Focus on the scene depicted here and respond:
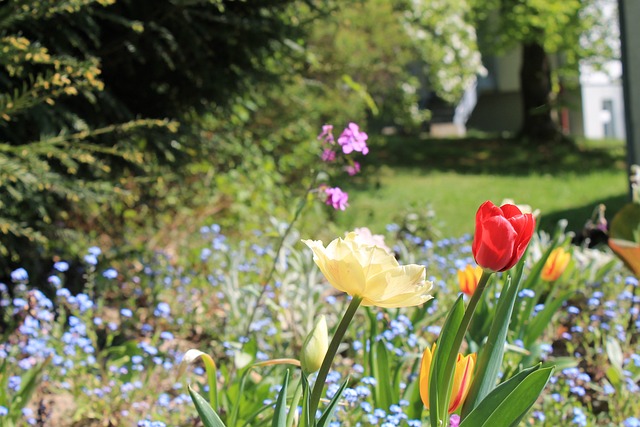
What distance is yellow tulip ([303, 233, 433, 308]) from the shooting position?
1.23 metres

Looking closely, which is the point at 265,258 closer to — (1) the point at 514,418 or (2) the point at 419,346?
(2) the point at 419,346

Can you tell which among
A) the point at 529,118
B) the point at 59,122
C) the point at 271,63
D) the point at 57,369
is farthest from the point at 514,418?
the point at 529,118

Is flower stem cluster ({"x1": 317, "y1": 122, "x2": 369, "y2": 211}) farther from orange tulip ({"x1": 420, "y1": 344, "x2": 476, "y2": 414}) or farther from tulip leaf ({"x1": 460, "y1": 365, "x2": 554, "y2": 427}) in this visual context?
tulip leaf ({"x1": 460, "y1": 365, "x2": 554, "y2": 427})

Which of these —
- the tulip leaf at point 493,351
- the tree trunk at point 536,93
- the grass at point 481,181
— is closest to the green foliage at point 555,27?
the tree trunk at point 536,93

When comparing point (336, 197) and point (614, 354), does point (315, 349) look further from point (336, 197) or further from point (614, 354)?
point (614, 354)

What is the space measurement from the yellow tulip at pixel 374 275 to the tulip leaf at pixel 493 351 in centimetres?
21

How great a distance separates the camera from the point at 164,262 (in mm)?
3855

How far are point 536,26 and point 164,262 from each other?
455 inches

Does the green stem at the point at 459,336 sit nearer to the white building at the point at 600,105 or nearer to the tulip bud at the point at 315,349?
the tulip bud at the point at 315,349

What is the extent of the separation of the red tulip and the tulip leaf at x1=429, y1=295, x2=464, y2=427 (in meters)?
0.11

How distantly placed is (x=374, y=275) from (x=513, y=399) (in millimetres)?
333

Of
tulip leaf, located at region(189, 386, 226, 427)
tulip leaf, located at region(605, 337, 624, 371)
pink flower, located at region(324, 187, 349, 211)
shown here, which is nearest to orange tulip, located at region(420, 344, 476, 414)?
tulip leaf, located at region(189, 386, 226, 427)

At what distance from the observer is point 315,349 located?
135 centimetres

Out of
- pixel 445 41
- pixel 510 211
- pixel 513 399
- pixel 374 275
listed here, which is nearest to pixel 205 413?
pixel 374 275
